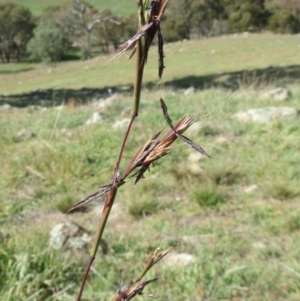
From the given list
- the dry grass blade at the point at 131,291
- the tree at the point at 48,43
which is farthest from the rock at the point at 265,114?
the tree at the point at 48,43

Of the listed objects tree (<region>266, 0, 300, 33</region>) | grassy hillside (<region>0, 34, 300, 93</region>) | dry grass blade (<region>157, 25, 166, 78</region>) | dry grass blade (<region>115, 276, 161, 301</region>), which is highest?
dry grass blade (<region>157, 25, 166, 78</region>)

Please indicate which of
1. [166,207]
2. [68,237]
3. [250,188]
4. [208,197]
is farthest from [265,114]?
[68,237]

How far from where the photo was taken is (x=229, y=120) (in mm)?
5359

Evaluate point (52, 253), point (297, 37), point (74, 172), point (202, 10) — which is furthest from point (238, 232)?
point (202, 10)

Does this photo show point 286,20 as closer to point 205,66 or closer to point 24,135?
point 205,66

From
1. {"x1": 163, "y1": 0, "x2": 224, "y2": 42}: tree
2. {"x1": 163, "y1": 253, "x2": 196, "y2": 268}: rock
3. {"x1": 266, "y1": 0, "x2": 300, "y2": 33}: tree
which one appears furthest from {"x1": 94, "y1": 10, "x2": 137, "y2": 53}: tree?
{"x1": 163, "y1": 253, "x2": 196, "y2": 268}: rock

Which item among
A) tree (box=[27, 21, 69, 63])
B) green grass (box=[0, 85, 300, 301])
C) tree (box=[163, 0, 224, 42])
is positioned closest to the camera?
green grass (box=[0, 85, 300, 301])

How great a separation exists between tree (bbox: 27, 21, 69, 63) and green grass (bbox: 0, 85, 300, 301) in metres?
40.4

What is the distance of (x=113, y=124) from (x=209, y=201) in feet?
7.01

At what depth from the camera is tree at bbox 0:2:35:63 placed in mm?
51188

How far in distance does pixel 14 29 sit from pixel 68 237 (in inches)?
2111

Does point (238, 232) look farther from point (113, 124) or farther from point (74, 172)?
point (113, 124)

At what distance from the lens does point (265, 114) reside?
5191mm

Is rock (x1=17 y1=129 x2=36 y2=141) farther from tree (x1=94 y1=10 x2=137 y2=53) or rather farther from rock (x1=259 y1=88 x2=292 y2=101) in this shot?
tree (x1=94 y1=10 x2=137 y2=53)
